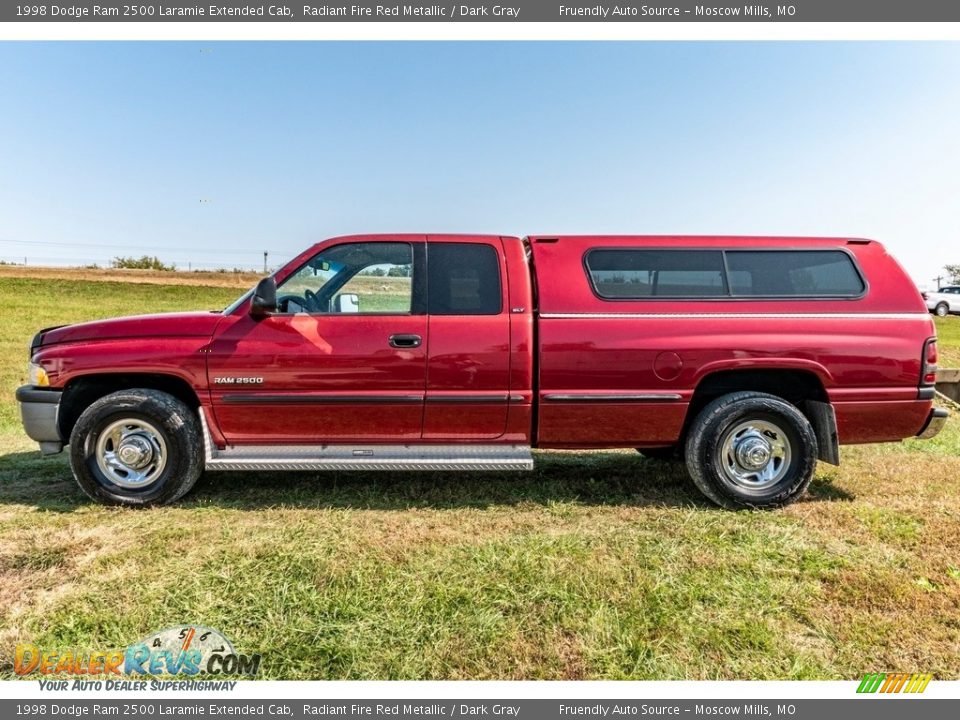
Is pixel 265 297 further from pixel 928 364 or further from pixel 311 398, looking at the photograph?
pixel 928 364

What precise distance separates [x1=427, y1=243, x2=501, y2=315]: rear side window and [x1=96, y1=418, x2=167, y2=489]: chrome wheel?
83.7 inches

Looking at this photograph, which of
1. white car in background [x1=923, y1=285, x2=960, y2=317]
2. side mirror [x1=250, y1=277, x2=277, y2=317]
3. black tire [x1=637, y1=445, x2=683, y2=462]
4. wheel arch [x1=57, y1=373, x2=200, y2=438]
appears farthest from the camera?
white car in background [x1=923, y1=285, x2=960, y2=317]

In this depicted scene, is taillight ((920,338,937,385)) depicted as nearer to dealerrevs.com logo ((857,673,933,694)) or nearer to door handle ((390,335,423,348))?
dealerrevs.com logo ((857,673,933,694))

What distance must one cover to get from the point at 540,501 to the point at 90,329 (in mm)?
3437

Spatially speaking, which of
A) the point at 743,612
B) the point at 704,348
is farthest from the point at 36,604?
the point at 704,348

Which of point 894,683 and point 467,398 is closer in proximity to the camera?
point 894,683

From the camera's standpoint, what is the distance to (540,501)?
390 cm

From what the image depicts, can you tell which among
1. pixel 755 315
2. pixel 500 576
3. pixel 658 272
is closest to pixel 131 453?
pixel 500 576

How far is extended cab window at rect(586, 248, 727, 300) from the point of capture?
3.83 meters

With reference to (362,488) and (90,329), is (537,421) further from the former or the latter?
(90,329)

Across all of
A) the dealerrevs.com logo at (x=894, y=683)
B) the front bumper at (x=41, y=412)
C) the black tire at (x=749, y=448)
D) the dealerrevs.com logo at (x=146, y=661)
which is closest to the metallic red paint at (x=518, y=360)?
the front bumper at (x=41, y=412)

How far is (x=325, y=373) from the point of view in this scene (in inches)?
145

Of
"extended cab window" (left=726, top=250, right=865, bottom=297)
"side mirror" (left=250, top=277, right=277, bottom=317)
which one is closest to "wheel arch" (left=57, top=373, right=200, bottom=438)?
"side mirror" (left=250, top=277, right=277, bottom=317)

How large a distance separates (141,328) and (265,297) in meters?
0.98
